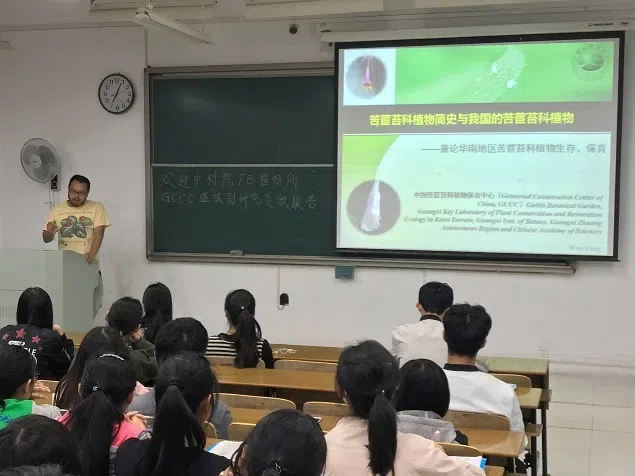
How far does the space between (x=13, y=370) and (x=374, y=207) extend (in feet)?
13.2

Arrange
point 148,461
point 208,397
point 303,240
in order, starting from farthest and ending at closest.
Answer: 1. point 303,240
2. point 208,397
3. point 148,461

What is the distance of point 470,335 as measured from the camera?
114 inches

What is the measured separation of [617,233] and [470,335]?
298 centimetres

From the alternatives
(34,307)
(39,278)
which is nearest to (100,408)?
(34,307)

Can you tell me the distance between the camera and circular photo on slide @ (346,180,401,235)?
581 centimetres

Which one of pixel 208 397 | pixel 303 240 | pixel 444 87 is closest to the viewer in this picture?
pixel 208 397

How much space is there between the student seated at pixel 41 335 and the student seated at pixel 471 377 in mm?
1834

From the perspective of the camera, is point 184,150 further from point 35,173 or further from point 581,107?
point 581,107

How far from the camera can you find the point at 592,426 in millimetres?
4586

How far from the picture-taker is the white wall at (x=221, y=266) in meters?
5.53

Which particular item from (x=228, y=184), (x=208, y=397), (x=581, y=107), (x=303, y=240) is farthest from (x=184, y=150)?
(x=208, y=397)

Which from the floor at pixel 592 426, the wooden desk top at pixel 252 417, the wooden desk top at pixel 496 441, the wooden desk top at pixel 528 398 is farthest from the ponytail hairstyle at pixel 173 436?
the floor at pixel 592 426

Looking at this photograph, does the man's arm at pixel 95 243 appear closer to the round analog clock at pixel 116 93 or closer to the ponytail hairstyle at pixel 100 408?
the round analog clock at pixel 116 93

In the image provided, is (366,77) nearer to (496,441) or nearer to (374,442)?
(496,441)
